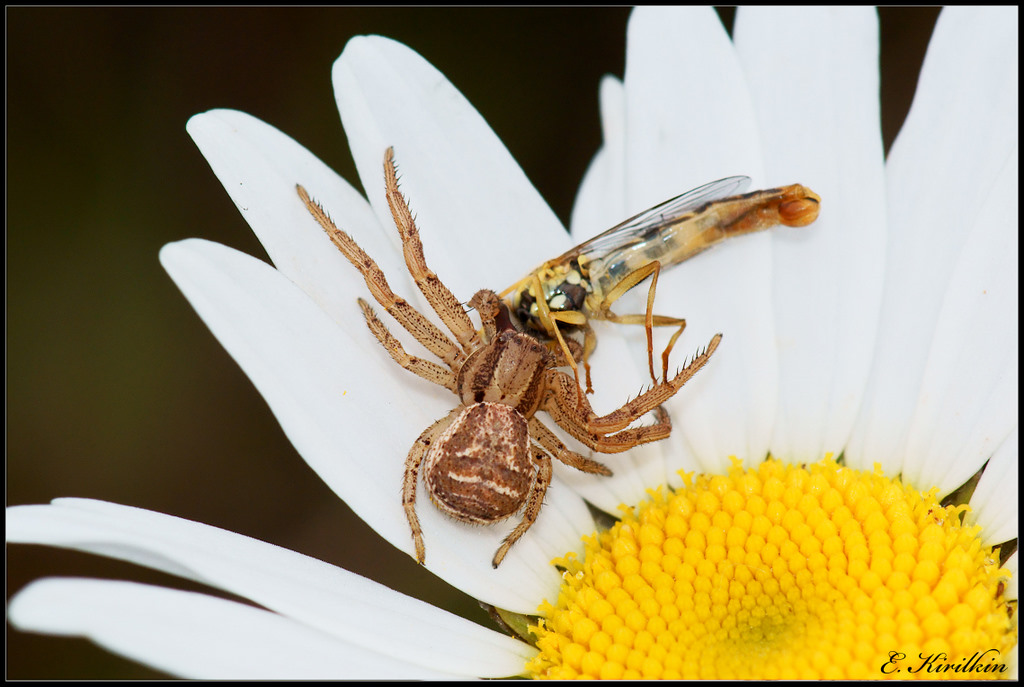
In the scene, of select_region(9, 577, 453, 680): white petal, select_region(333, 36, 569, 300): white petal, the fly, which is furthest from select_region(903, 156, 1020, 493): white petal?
select_region(9, 577, 453, 680): white petal

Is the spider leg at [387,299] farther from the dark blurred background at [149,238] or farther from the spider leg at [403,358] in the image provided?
the dark blurred background at [149,238]

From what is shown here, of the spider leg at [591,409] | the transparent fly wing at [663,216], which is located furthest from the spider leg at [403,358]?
the transparent fly wing at [663,216]

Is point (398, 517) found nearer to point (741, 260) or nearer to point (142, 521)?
point (142, 521)

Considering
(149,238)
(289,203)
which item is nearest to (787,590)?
(289,203)

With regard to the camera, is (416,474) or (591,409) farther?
(591,409)

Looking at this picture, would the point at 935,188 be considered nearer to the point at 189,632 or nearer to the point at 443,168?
the point at 443,168

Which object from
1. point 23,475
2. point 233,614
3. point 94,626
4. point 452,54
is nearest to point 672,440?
point 233,614
